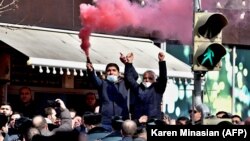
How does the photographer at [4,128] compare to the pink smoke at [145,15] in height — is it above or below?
below

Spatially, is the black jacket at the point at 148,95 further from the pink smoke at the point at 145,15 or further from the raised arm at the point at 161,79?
the pink smoke at the point at 145,15

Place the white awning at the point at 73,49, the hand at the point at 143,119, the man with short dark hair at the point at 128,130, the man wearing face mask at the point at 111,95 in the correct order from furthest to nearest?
1. the white awning at the point at 73,49
2. the man wearing face mask at the point at 111,95
3. the hand at the point at 143,119
4. the man with short dark hair at the point at 128,130

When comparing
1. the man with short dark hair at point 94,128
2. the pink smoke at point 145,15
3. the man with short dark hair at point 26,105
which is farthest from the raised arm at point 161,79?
the man with short dark hair at point 26,105

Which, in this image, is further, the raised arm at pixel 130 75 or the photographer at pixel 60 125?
the raised arm at pixel 130 75

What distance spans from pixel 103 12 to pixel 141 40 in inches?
238

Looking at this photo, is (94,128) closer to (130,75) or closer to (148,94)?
(148,94)

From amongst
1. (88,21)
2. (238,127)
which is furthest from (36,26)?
(238,127)

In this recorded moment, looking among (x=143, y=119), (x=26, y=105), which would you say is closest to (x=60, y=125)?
(x=143, y=119)

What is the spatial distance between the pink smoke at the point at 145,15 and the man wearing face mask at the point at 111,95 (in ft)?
7.03

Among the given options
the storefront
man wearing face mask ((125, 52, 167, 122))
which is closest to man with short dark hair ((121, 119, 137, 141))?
man wearing face mask ((125, 52, 167, 122))

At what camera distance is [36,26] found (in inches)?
757

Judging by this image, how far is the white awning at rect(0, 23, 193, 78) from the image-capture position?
57.2 feet

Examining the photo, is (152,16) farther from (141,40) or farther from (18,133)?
(18,133)

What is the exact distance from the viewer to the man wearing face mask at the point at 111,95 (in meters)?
12.5
